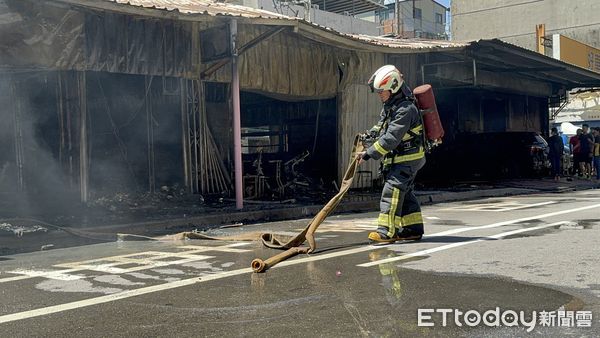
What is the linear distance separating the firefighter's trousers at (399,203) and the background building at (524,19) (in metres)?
31.0

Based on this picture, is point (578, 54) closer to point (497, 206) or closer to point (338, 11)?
point (338, 11)

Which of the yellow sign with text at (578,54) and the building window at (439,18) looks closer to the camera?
the yellow sign with text at (578,54)

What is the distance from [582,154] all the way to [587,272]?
54.7 ft

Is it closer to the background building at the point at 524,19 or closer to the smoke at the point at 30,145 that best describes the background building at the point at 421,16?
the background building at the point at 524,19

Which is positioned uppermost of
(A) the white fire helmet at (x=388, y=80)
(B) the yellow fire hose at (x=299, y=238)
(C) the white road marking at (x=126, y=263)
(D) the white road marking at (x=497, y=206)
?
(A) the white fire helmet at (x=388, y=80)

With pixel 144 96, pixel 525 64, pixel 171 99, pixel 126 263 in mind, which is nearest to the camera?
pixel 126 263

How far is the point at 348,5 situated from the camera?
118 feet

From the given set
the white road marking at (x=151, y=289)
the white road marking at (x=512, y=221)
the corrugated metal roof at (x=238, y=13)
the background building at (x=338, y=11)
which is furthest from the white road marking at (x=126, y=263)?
the background building at (x=338, y=11)

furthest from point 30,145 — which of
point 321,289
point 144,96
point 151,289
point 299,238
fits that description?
point 321,289

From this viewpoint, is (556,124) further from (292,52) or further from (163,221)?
(163,221)

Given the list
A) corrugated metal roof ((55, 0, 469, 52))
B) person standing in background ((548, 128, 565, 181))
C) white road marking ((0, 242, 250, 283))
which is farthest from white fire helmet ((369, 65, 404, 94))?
person standing in background ((548, 128, 565, 181))

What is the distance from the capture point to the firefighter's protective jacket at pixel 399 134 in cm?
655

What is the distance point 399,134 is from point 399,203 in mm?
762

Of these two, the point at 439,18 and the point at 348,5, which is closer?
the point at 348,5
